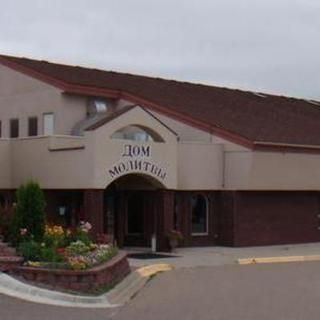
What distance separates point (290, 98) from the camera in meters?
48.0

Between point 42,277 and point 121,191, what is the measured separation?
625 inches

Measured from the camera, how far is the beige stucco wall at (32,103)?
3412 centimetres

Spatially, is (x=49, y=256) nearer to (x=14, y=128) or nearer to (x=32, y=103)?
(x=32, y=103)

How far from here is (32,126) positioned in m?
35.8

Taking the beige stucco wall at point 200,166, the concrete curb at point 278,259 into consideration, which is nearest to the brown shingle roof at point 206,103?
the beige stucco wall at point 200,166

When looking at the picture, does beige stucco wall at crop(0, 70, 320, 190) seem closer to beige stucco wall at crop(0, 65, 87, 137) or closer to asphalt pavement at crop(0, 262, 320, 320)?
beige stucco wall at crop(0, 65, 87, 137)

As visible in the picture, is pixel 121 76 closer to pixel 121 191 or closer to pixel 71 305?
pixel 121 191

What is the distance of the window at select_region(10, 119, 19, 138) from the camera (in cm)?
3659

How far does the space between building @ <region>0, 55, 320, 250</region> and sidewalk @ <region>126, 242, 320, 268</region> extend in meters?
1.01

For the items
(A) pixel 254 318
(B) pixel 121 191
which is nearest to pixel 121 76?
(B) pixel 121 191

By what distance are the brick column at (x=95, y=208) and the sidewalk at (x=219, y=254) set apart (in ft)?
6.37

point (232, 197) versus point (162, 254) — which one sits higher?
point (232, 197)

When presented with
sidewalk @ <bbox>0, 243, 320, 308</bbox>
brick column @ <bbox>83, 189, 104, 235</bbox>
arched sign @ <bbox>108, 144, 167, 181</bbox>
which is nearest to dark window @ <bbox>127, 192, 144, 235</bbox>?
sidewalk @ <bbox>0, 243, 320, 308</bbox>

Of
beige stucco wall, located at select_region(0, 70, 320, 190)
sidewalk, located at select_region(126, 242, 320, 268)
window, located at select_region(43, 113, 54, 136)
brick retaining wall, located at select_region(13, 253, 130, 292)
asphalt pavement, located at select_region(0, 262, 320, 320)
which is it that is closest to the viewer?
asphalt pavement, located at select_region(0, 262, 320, 320)
